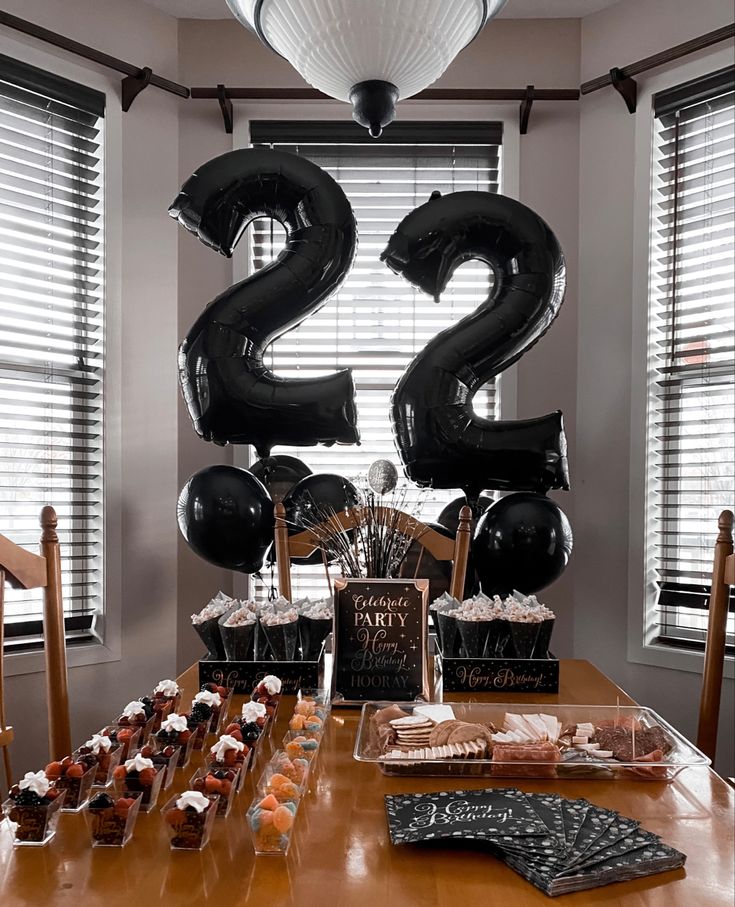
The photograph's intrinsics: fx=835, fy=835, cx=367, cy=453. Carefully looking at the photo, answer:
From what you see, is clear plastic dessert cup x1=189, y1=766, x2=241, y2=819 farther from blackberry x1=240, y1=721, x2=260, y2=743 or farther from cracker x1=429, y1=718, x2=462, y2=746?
cracker x1=429, y1=718, x2=462, y2=746

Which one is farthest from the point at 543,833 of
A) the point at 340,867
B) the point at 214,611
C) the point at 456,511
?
the point at 456,511

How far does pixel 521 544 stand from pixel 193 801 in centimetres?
145

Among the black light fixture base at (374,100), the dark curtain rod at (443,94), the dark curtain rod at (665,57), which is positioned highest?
the dark curtain rod at (665,57)

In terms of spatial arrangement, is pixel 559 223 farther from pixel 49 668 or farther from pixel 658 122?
pixel 49 668

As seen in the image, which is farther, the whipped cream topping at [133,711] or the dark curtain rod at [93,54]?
the dark curtain rod at [93,54]

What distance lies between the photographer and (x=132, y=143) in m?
2.83

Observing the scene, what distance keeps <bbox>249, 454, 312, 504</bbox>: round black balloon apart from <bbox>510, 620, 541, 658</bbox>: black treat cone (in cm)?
91

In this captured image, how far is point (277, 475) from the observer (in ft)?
8.48

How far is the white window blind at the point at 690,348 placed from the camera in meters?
2.60

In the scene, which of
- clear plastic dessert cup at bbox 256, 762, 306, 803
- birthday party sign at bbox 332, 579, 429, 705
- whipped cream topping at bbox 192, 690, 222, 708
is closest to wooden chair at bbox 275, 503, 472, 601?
birthday party sign at bbox 332, 579, 429, 705

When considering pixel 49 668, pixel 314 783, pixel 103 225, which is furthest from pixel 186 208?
pixel 314 783

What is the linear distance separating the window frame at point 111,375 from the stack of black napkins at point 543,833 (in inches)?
70.5

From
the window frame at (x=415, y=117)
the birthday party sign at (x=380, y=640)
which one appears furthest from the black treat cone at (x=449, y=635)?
the window frame at (x=415, y=117)

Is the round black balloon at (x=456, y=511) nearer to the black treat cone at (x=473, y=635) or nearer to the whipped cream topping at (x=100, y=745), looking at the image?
the black treat cone at (x=473, y=635)
